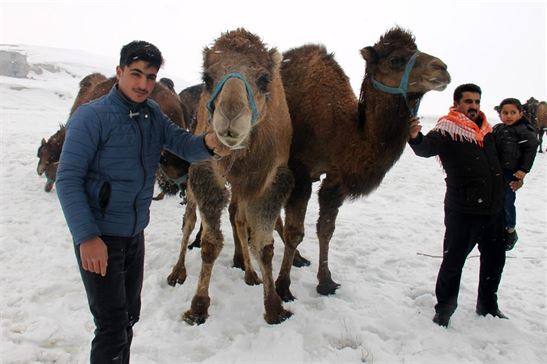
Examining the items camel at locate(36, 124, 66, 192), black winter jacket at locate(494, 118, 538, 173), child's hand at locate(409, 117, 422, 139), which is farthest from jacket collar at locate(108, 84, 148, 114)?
camel at locate(36, 124, 66, 192)

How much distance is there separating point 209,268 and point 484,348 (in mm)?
2643

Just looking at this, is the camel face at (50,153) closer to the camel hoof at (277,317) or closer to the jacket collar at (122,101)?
the camel hoof at (277,317)

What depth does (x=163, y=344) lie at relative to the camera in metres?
3.37

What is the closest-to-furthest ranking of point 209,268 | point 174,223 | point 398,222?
point 209,268
point 174,223
point 398,222

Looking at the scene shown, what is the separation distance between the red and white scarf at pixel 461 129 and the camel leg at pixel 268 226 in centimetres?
152

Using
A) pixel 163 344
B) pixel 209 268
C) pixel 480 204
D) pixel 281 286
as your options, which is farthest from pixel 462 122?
pixel 163 344

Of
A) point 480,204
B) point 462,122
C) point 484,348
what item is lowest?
point 484,348

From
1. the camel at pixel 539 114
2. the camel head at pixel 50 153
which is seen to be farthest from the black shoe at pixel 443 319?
the camel at pixel 539 114

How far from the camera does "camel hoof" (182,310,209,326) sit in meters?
3.77

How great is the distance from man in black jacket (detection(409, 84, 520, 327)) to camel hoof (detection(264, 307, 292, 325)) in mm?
1470

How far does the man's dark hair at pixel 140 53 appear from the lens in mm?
2453

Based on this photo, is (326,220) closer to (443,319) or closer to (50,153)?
(443,319)

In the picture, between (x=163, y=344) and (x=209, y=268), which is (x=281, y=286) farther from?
(x=163, y=344)

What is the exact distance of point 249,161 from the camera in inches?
141
